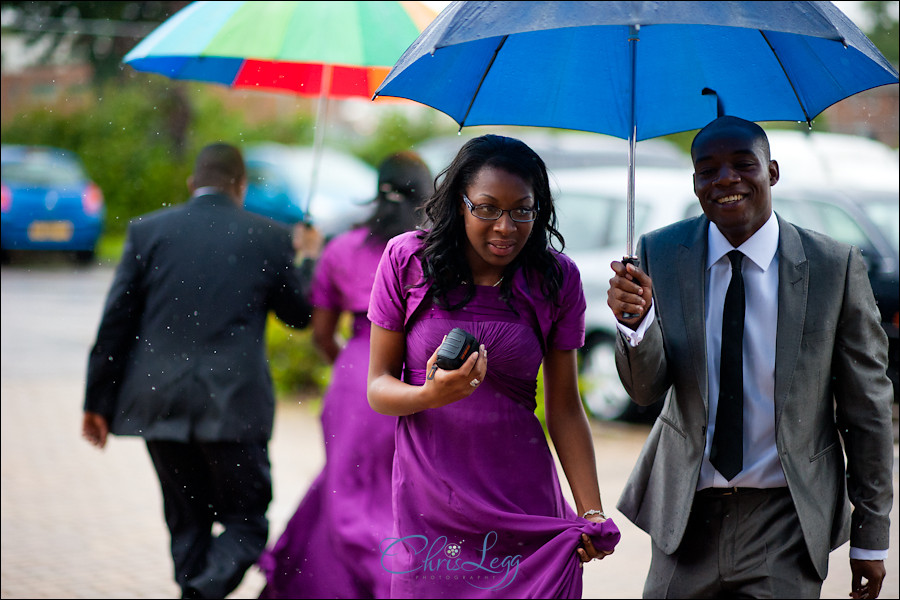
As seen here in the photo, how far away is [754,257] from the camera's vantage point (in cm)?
299

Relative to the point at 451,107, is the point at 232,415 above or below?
below

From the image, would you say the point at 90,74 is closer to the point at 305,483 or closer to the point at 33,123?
the point at 305,483

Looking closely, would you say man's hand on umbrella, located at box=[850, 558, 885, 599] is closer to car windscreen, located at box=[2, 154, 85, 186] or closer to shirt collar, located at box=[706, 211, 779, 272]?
shirt collar, located at box=[706, 211, 779, 272]

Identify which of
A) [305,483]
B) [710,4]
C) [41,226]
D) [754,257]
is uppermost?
[710,4]

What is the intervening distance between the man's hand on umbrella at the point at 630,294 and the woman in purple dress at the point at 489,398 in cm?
23

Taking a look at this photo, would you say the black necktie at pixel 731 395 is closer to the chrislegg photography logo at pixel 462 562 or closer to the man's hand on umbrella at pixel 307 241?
the chrislegg photography logo at pixel 462 562

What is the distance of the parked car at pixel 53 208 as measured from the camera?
1306 cm

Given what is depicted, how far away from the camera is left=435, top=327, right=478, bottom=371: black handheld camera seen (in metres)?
2.74

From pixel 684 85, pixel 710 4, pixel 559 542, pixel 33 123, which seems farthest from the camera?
pixel 33 123

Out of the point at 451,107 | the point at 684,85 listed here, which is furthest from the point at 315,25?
the point at 684,85

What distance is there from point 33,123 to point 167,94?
6.23 ft

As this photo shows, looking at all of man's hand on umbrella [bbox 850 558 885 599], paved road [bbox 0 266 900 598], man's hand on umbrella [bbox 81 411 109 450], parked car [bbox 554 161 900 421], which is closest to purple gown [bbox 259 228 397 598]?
paved road [bbox 0 266 900 598]

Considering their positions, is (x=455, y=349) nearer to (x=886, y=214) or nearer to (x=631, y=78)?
(x=631, y=78)

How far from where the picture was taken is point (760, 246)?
3.00 m
